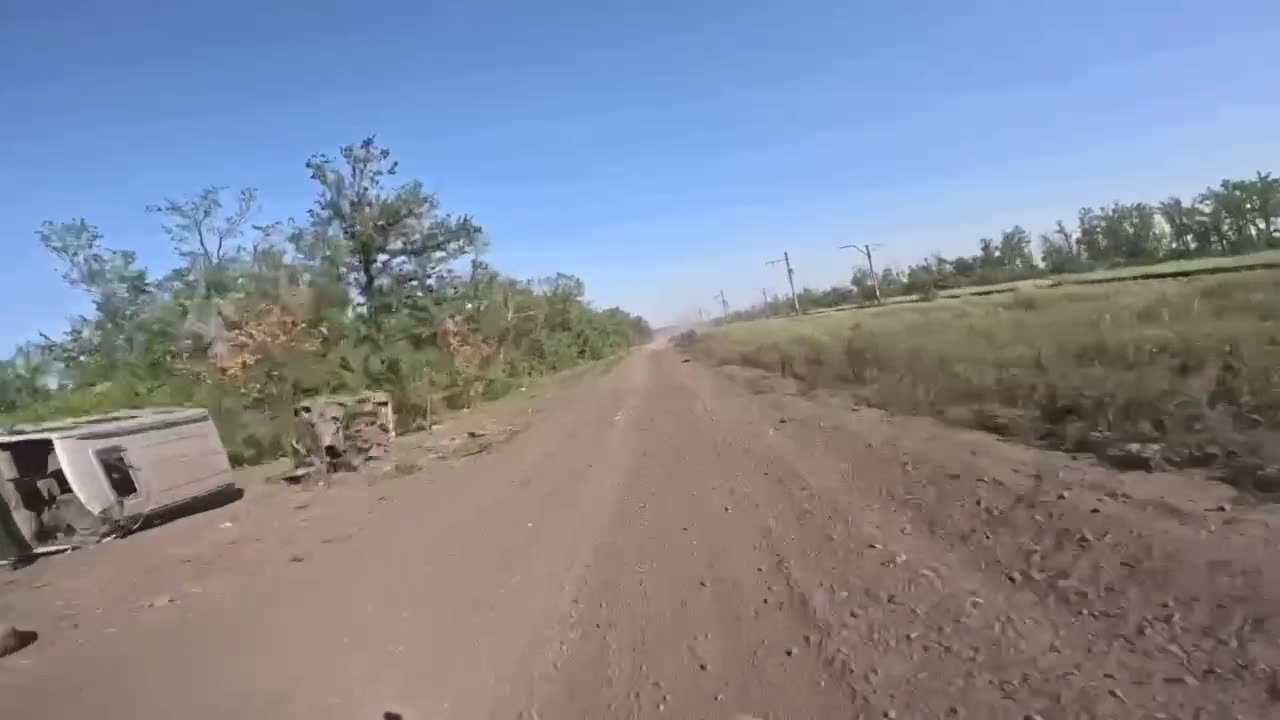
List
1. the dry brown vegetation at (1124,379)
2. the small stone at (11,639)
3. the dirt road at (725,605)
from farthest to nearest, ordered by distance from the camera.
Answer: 1. the dry brown vegetation at (1124,379)
2. the small stone at (11,639)
3. the dirt road at (725,605)

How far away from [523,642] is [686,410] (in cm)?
1216

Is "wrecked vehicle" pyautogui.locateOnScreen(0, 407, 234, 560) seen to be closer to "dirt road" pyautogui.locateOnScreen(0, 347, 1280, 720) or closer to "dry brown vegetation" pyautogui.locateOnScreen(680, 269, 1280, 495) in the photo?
"dirt road" pyautogui.locateOnScreen(0, 347, 1280, 720)

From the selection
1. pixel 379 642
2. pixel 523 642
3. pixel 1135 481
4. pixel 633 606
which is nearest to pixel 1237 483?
pixel 1135 481

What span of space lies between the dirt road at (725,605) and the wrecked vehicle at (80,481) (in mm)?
603

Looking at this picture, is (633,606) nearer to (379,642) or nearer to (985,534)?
(379,642)

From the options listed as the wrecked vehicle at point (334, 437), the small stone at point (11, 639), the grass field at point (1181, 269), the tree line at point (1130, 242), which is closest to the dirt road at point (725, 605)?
the small stone at point (11, 639)

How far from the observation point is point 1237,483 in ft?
18.9

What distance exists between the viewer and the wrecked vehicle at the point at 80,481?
973 cm

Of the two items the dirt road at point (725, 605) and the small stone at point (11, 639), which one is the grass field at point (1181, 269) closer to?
the dirt road at point (725, 605)

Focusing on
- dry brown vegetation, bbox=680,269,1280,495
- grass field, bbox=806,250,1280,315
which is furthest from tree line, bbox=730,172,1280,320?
dry brown vegetation, bbox=680,269,1280,495

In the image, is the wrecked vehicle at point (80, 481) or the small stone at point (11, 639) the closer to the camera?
the small stone at point (11, 639)

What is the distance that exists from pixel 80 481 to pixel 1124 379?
1348 centimetres

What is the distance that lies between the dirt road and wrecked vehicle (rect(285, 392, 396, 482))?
4322mm

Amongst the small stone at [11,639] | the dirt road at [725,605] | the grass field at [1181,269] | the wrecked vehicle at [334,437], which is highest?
the wrecked vehicle at [334,437]
